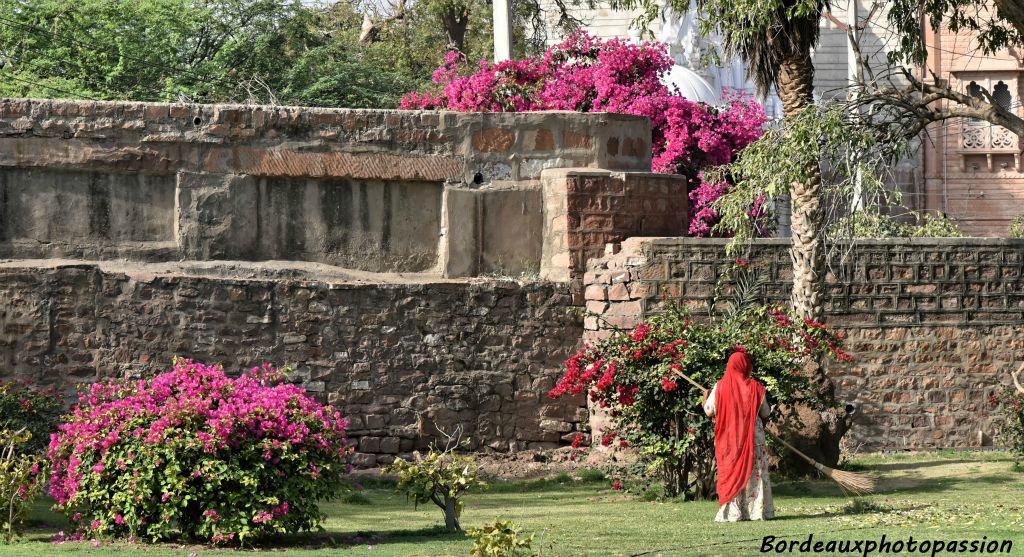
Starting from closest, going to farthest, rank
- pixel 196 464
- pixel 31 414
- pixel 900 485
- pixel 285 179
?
1. pixel 196 464
2. pixel 31 414
3. pixel 900 485
4. pixel 285 179

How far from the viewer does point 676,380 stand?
11281 millimetres

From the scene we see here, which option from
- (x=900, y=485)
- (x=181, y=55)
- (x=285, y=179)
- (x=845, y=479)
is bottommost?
(x=900, y=485)

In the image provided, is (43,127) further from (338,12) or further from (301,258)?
(338,12)

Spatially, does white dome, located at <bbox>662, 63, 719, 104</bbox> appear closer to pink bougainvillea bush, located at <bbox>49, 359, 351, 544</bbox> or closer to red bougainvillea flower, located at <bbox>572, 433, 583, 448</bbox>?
red bougainvillea flower, located at <bbox>572, 433, 583, 448</bbox>

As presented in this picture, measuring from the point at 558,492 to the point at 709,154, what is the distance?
876 centimetres

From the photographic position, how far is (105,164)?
13.5 meters

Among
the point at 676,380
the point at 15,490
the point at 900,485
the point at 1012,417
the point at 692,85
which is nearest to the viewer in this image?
the point at 15,490

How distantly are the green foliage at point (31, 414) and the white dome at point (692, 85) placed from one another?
70.3 feet

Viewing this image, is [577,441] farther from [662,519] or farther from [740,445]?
[740,445]

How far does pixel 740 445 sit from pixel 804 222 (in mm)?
4115

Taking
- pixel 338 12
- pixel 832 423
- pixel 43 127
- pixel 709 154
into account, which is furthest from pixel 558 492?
pixel 338 12

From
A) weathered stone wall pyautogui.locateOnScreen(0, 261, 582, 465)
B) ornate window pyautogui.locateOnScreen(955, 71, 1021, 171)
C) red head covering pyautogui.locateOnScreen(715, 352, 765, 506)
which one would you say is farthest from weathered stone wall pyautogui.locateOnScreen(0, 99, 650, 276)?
ornate window pyautogui.locateOnScreen(955, 71, 1021, 171)

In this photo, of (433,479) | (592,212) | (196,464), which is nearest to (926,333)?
(592,212)

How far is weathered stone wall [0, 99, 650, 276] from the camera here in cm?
1341
